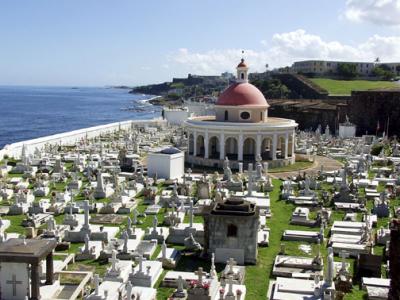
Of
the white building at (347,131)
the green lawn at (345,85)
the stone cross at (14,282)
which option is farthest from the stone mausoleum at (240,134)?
the green lawn at (345,85)

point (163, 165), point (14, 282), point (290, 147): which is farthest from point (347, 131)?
point (14, 282)

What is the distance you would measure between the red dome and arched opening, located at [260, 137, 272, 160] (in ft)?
8.58

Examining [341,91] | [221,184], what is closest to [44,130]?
[341,91]

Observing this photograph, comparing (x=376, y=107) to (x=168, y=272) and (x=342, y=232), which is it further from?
(x=168, y=272)

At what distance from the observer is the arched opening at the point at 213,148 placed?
36438 mm

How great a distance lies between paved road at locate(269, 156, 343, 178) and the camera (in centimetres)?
3275

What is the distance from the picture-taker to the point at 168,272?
49.5 ft

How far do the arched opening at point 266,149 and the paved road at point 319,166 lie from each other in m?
3.03

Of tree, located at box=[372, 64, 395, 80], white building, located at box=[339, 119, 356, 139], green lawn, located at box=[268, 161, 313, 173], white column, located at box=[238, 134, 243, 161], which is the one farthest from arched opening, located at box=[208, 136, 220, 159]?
tree, located at box=[372, 64, 395, 80]

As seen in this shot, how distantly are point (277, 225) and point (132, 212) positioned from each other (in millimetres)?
6354

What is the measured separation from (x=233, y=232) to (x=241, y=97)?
21703 millimetres

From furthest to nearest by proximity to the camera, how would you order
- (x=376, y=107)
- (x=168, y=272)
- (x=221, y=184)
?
(x=376, y=107)
(x=221, y=184)
(x=168, y=272)

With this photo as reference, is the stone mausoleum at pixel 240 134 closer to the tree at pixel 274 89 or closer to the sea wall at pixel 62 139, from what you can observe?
the sea wall at pixel 62 139

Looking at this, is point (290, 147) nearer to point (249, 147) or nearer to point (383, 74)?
point (249, 147)
